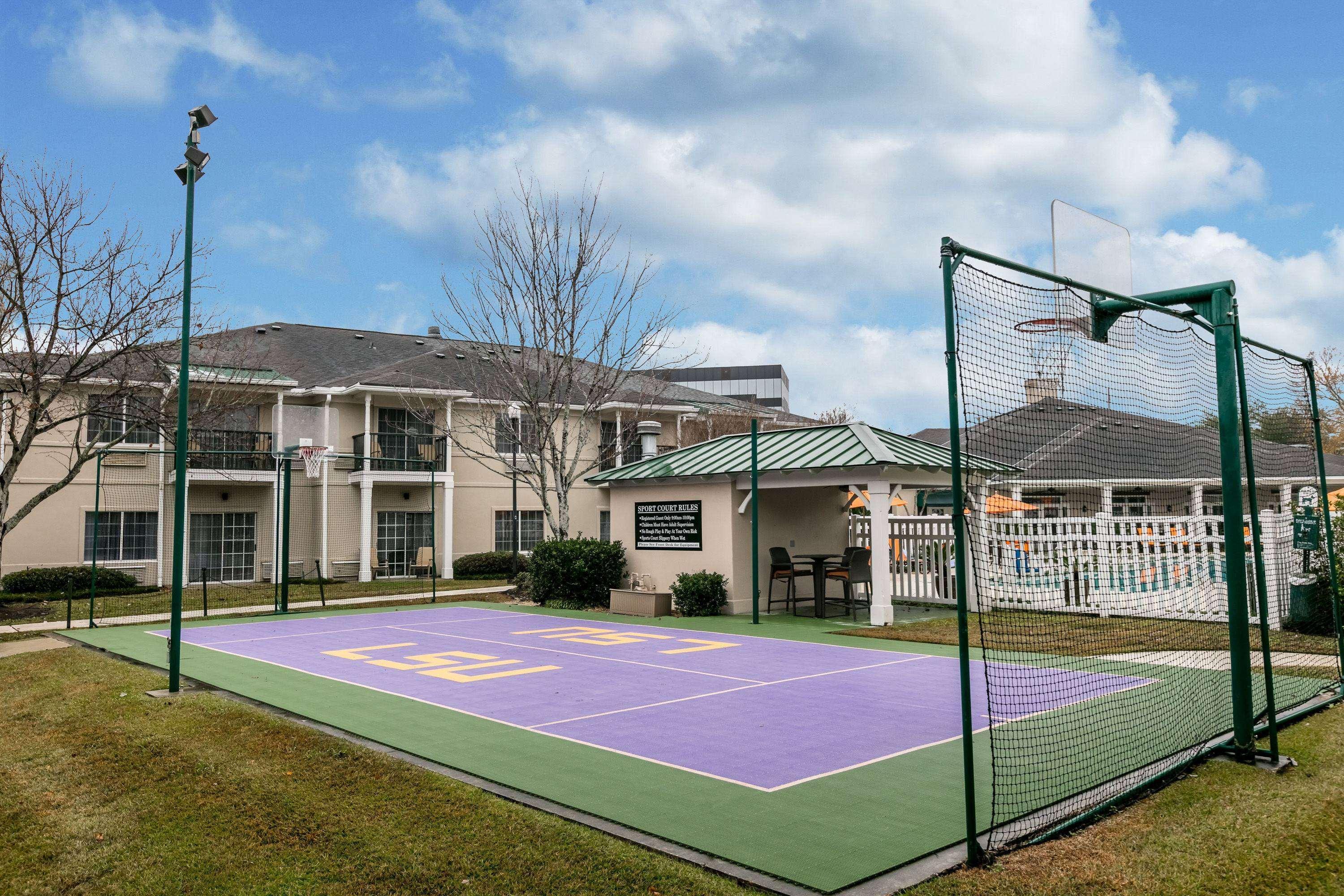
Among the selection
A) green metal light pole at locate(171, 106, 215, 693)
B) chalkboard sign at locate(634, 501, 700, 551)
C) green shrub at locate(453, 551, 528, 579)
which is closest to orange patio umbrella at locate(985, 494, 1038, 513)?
chalkboard sign at locate(634, 501, 700, 551)

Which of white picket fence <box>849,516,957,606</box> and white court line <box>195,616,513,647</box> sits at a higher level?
white picket fence <box>849,516,957,606</box>

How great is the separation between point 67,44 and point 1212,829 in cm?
1711

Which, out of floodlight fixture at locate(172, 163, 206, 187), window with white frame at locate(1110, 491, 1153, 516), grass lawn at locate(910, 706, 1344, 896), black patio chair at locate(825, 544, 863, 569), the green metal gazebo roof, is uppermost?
floodlight fixture at locate(172, 163, 206, 187)

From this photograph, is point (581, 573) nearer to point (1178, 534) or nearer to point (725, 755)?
point (1178, 534)

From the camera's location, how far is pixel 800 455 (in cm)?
1661

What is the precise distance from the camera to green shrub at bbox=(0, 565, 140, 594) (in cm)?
2226

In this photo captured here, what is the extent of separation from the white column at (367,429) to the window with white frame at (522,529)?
4626 millimetres

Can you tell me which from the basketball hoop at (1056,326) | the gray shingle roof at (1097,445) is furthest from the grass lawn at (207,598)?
the basketball hoop at (1056,326)

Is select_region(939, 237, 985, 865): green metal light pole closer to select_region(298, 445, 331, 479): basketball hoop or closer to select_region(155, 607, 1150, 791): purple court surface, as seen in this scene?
select_region(155, 607, 1150, 791): purple court surface

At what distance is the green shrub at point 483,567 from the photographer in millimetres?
28250

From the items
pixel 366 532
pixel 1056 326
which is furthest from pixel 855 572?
pixel 366 532

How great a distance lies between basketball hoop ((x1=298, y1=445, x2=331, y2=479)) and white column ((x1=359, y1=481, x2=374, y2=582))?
287 centimetres

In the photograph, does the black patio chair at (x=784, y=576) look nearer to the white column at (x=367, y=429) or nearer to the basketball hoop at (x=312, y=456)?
the basketball hoop at (x=312, y=456)

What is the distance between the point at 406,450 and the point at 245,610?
1039 centimetres
